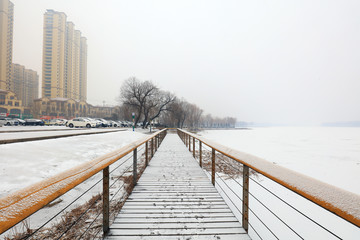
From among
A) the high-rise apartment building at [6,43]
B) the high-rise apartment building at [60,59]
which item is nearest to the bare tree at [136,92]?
the high-rise apartment building at [60,59]

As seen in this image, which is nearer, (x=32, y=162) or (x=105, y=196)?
(x=105, y=196)

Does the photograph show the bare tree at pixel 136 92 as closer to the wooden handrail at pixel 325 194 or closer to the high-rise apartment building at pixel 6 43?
the wooden handrail at pixel 325 194

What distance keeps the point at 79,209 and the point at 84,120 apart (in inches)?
907

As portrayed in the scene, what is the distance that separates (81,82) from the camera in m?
112

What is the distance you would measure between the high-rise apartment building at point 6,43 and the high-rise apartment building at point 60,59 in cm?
1389

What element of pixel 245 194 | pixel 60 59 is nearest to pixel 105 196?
pixel 245 194

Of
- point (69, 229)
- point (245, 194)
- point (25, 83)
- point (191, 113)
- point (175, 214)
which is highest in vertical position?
point (25, 83)

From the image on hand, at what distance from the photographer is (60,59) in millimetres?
91875

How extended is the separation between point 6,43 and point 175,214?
124m

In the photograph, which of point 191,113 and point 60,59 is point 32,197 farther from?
point 60,59

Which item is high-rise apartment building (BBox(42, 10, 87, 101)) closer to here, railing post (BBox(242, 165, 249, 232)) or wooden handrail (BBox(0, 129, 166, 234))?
wooden handrail (BBox(0, 129, 166, 234))

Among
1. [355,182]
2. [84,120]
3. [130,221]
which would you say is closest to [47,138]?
→ [130,221]

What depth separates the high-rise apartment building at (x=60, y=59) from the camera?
8800cm

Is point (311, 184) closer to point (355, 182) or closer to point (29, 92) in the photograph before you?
point (355, 182)
